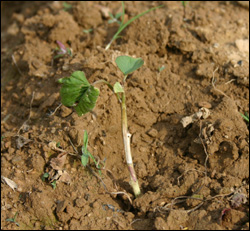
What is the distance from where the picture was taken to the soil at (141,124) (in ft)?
7.11

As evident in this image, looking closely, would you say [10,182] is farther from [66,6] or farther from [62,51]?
[66,6]

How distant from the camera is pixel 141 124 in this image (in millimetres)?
2582

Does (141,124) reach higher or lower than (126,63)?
lower

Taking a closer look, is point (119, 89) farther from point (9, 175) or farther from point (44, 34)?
point (44, 34)

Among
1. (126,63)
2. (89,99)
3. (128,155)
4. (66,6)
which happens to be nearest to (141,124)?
(128,155)

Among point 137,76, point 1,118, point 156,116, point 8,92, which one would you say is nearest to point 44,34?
point 8,92

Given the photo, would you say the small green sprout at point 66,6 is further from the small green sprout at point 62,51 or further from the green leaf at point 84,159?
the green leaf at point 84,159

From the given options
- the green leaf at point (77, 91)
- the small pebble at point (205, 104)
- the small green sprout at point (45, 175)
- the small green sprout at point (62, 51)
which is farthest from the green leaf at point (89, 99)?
the small green sprout at point (62, 51)

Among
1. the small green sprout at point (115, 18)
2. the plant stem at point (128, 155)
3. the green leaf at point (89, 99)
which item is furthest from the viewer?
the small green sprout at point (115, 18)

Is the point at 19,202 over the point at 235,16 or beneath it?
beneath

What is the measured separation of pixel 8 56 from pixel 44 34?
17.1 inches

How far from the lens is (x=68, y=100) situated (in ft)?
6.74

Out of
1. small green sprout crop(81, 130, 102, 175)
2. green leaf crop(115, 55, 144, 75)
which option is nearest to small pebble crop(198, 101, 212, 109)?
green leaf crop(115, 55, 144, 75)

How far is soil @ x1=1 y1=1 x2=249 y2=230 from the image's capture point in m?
2.17
